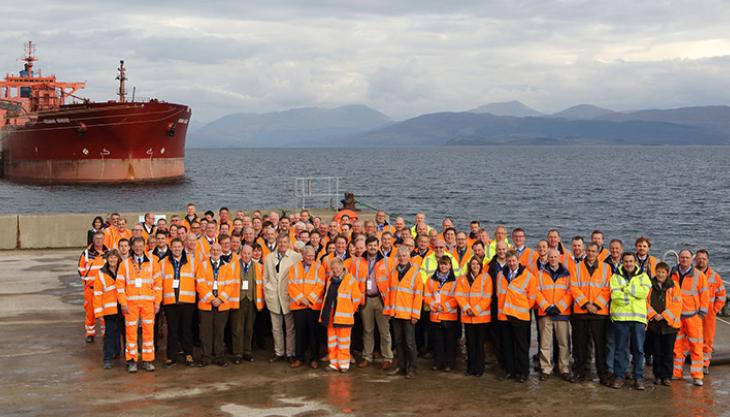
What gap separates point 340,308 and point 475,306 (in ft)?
5.21

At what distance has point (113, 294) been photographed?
9.12 m

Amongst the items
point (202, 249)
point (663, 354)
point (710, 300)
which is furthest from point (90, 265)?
point (710, 300)

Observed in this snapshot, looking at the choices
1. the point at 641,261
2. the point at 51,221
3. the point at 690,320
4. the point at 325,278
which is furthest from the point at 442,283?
the point at 51,221

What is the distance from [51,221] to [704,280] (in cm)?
1607

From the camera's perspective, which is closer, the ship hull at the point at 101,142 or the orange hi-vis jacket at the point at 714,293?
the orange hi-vis jacket at the point at 714,293

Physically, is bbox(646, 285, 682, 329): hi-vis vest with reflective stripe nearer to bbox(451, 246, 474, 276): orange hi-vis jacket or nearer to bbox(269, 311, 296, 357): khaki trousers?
bbox(451, 246, 474, 276): orange hi-vis jacket

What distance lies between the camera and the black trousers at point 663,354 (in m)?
8.70

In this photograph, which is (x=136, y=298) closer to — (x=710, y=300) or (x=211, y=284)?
(x=211, y=284)

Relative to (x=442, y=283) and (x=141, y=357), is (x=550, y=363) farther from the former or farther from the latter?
(x=141, y=357)

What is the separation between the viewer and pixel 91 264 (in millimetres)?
10547

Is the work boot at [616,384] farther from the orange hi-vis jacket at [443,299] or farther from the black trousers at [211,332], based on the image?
the black trousers at [211,332]

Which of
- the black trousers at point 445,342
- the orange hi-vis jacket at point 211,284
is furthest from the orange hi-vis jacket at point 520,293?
the orange hi-vis jacket at point 211,284

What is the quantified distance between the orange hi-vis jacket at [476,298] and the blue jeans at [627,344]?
1448 millimetres

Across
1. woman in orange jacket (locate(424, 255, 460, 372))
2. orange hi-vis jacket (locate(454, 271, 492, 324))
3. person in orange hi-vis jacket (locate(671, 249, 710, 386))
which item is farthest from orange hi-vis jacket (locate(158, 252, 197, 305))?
person in orange hi-vis jacket (locate(671, 249, 710, 386))
